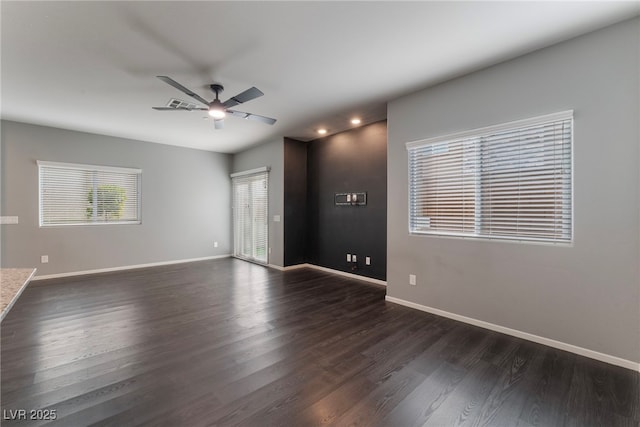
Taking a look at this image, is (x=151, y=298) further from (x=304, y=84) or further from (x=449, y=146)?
(x=449, y=146)

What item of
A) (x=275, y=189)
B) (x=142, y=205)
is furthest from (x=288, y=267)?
(x=142, y=205)

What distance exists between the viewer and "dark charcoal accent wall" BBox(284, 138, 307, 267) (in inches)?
226

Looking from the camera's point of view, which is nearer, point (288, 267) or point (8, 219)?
point (8, 219)

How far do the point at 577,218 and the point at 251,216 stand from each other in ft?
19.0

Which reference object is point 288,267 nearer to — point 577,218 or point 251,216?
point 251,216

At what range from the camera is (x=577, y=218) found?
7.79ft

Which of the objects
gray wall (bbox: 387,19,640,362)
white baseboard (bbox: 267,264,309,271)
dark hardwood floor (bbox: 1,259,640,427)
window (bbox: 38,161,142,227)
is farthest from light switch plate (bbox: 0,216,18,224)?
gray wall (bbox: 387,19,640,362)

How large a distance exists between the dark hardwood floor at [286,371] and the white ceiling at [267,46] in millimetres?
2711

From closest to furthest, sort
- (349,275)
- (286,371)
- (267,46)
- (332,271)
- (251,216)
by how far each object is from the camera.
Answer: (286,371) → (267,46) → (349,275) → (332,271) → (251,216)

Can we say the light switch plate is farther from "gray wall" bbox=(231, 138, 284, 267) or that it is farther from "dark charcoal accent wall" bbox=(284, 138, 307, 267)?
"dark charcoal accent wall" bbox=(284, 138, 307, 267)

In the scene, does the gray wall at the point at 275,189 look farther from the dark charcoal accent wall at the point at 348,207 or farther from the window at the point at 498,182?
the window at the point at 498,182

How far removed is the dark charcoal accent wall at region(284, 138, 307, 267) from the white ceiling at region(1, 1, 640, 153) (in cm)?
194

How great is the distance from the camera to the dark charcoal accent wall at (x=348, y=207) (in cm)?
462

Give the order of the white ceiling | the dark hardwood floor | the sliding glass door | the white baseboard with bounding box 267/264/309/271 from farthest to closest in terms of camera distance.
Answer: the sliding glass door < the white baseboard with bounding box 267/264/309/271 < the white ceiling < the dark hardwood floor
